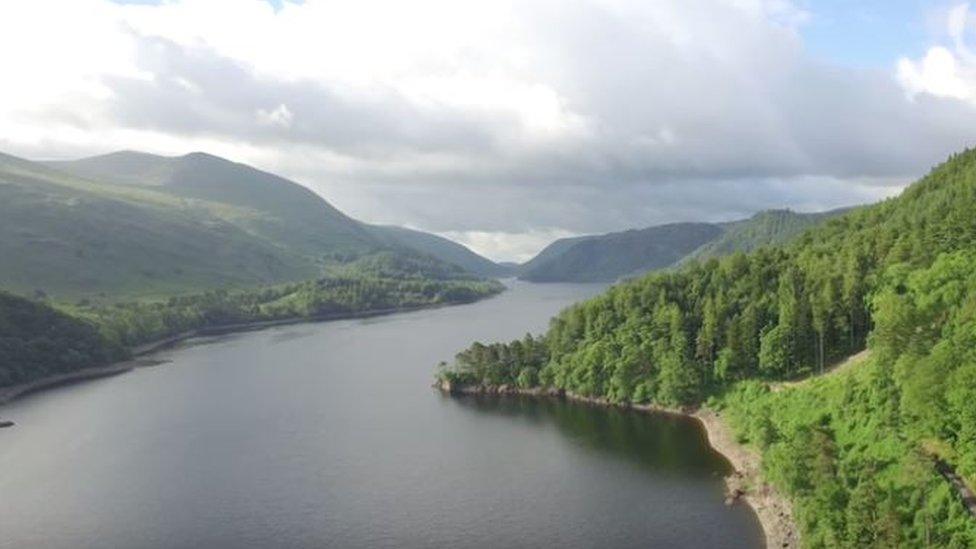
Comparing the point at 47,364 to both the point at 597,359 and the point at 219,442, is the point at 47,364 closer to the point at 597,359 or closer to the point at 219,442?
the point at 219,442

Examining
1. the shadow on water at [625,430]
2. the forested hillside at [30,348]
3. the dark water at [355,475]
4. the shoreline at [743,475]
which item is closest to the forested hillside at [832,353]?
the shoreline at [743,475]

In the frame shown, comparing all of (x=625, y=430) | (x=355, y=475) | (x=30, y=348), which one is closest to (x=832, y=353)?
(x=625, y=430)

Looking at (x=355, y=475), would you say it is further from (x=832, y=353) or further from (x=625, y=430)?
(x=832, y=353)

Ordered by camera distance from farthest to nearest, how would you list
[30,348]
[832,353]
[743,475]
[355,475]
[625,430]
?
1. [30,348]
2. [625,430]
3. [832,353]
4. [355,475]
5. [743,475]

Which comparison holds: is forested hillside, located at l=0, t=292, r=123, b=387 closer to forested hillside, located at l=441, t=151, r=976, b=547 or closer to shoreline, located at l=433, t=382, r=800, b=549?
forested hillside, located at l=441, t=151, r=976, b=547

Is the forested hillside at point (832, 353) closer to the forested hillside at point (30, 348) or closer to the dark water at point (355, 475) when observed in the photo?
the dark water at point (355, 475)

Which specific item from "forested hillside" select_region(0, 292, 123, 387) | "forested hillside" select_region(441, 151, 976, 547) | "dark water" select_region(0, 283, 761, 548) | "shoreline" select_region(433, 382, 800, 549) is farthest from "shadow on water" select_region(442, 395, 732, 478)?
"forested hillside" select_region(0, 292, 123, 387)

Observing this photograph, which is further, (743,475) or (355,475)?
(355,475)
